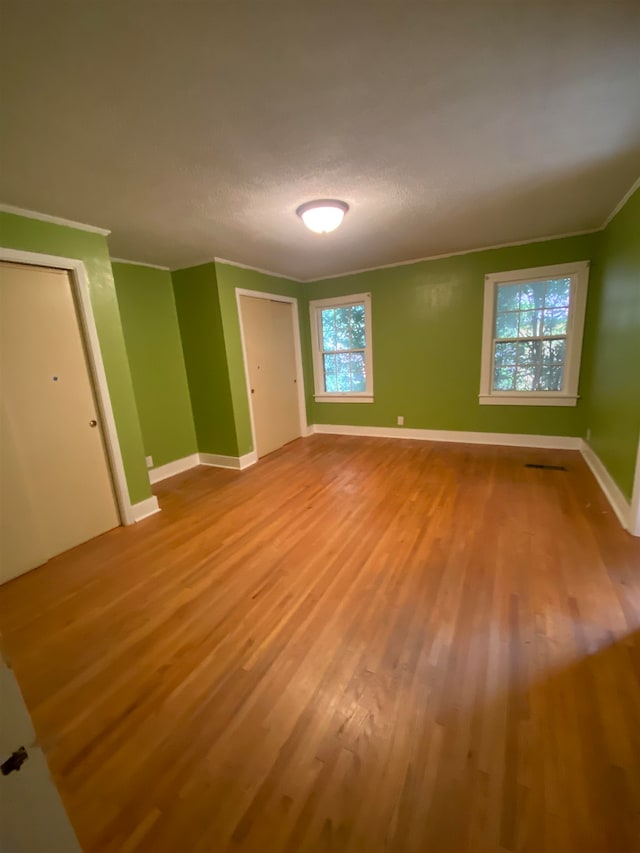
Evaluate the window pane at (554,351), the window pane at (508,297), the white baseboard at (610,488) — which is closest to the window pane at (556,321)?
the window pane at (554,351)

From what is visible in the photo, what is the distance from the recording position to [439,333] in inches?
178

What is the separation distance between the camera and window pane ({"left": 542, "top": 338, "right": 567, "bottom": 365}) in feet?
13.0

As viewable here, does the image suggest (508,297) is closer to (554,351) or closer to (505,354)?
(505,354)

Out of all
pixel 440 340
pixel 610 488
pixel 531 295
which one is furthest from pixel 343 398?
pixel 610 488

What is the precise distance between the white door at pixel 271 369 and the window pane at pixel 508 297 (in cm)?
273

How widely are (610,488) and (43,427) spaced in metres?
4.41

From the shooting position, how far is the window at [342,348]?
5012 mm

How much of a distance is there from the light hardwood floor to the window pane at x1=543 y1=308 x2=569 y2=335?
81.1 inches

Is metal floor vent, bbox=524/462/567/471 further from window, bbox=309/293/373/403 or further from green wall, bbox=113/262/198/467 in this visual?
green wall, bbox=113/262/198/467

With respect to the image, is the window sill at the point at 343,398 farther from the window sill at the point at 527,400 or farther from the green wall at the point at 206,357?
the green wall at the point at 206,357

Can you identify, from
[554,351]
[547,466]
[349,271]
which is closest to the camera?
[547,466]

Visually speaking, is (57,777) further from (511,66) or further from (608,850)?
(511,66)

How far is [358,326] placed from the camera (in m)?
5.06

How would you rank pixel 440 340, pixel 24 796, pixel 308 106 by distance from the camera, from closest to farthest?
pixel 24 796 → pixel 308 106 → pixel 440 340
